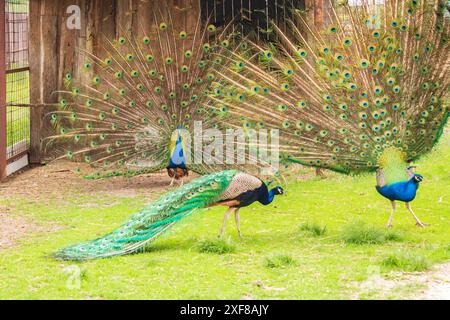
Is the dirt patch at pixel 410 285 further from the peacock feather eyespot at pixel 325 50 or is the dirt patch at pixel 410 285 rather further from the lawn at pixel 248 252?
the peacock feather eyespot at pixel 325 50

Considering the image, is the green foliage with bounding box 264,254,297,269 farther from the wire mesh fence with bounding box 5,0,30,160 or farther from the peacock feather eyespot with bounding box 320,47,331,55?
the wire mesh fence with bounding box 5,0,30,160

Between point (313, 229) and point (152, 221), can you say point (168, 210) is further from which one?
point (313, 229)

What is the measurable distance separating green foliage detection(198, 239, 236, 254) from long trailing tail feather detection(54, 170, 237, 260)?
36cm

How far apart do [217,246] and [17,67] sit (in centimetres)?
726

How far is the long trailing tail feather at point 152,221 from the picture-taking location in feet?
27.2

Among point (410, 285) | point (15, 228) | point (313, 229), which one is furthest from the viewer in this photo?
point (15, 228)

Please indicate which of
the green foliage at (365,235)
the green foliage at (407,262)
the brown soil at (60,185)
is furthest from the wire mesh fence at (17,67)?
the green foliage at (407,262)

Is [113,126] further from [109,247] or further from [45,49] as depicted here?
[109,247]

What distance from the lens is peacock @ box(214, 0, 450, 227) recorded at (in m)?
9.19

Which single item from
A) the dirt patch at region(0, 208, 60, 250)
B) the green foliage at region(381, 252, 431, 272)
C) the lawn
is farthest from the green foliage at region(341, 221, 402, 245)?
the dirt patch at region(0, 208, 60, 250)

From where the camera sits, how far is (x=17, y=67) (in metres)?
14.7

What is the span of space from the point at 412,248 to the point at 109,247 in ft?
9.67

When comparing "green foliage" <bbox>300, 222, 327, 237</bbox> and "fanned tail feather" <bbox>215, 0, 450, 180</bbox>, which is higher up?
"fanned tail feather" <bbox>215, 0, 450, 180</bbox>

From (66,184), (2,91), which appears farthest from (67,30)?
(66,184)
